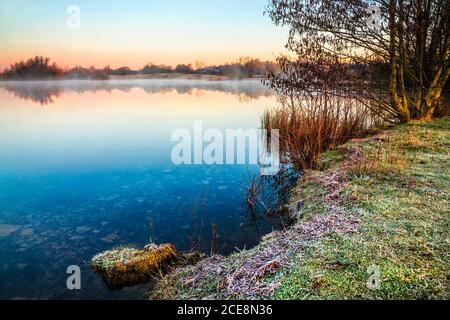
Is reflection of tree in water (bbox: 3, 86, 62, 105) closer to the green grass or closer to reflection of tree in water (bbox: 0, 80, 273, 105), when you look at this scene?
reflection of tree in water (bbox: 0, 80, 273, 105)

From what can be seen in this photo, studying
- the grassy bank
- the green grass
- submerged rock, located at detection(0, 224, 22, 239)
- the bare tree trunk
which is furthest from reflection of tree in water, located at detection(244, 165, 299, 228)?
the bare tree trunk

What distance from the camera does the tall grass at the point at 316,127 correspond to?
8141 millimetres

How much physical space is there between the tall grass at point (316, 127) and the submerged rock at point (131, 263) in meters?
4.34

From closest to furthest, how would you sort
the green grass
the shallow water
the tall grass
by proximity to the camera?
1. the green grass
2. the shallow water
3. the tall grass

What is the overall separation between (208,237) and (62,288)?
6.28 ft

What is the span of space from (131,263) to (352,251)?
7.81 ft

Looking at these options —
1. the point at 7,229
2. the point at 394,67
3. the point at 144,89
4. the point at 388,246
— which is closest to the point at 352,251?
the point at 388,246

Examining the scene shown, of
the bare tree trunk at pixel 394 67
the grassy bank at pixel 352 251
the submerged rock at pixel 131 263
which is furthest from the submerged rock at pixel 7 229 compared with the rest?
the bare tree trunk at pixel 394 67

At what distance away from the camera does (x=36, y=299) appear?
3680 mm

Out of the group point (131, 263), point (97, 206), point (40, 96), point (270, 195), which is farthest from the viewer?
point (40, 96)

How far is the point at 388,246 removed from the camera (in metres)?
3.50

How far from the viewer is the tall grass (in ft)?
26.7

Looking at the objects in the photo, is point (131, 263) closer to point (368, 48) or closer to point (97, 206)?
point (97, 206)

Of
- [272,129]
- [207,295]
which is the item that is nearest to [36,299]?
[207,295]
